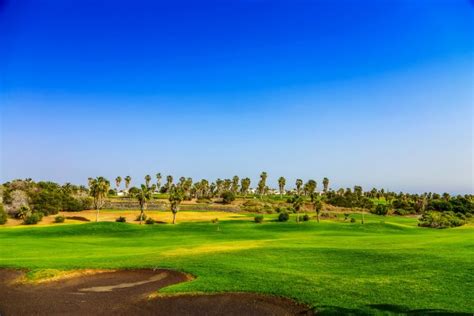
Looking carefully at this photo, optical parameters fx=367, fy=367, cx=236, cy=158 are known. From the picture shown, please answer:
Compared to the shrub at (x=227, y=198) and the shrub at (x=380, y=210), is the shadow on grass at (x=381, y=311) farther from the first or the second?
the shrub at (x=227, y=198)

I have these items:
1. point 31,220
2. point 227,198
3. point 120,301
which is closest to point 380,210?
point 227,198

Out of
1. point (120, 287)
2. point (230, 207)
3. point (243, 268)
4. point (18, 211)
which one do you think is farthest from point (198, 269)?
point (230, 207)

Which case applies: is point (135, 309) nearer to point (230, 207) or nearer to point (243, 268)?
point (243, 268)

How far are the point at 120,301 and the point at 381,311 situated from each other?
48.3 feet

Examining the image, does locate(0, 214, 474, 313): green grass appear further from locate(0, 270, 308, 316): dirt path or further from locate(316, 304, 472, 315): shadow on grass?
locate(0, 270, 308, 316): dirt path

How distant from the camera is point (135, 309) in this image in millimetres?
20453

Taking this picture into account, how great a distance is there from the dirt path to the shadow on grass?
130 cm

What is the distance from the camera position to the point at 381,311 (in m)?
18.3

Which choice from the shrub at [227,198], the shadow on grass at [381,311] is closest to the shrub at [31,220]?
the shrub at [227,198]

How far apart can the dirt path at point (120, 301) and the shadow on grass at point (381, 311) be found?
1.30 m

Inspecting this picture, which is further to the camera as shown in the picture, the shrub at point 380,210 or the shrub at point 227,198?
the shrub at point 227,198

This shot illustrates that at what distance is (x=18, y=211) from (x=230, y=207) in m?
74.5

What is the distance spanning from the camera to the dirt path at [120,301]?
65.4 feet

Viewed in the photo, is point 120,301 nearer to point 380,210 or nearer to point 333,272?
point 333,272
